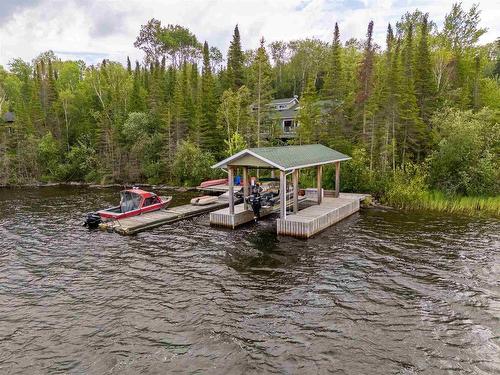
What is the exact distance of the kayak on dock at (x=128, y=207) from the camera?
21.4m

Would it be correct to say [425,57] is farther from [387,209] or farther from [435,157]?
[387,209]

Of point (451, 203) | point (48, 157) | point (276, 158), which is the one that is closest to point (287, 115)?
point (451, 203)

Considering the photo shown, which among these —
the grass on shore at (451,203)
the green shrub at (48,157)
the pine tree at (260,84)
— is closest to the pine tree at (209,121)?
the pine tree at (260,84)

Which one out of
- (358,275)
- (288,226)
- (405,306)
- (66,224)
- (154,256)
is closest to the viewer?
(405,306)

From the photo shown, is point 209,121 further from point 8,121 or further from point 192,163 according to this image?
point 8,121

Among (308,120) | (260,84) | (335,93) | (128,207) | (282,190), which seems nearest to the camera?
(282,190)

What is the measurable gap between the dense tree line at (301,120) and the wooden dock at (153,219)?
35.1ft

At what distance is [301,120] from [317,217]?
15.4 m

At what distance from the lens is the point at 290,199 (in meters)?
23.8

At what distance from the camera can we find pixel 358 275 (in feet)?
46.5

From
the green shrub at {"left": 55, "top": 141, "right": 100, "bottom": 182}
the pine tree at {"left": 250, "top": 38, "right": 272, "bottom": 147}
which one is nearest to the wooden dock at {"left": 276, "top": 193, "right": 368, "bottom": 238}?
the pine tree at {"left": 250, "top": 38, "right": 272, "bottom": 147}

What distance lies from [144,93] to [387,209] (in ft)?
121

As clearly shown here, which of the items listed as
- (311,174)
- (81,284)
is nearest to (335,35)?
(311,174)

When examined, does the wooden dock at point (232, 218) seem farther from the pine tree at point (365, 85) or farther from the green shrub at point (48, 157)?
the green shrub at point (48, 157)
